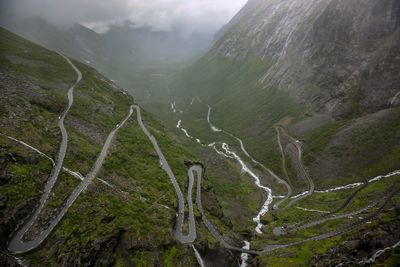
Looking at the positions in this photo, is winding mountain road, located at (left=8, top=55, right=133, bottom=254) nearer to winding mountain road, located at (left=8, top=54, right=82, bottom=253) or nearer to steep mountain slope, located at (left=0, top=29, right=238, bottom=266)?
winding mountain road, located at (left=8, top=54, right=82, bottom=253)

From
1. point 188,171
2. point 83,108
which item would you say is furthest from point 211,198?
point 83,108

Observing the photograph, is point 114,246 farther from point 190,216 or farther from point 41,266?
point 190,216

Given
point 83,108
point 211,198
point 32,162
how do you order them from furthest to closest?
1. point 83,108
2. point 211,198
3. point 32,162

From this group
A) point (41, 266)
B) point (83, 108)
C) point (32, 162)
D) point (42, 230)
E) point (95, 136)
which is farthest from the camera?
point (83, 108)

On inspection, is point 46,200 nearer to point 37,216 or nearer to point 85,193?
point 37,216

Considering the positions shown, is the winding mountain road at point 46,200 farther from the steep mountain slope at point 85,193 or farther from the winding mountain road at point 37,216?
the steep mountain slope at point 85,193

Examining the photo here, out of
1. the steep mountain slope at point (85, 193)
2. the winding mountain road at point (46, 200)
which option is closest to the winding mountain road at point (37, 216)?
the winding mountain road at point (46, 200)

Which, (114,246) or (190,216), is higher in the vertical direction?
(114,246)

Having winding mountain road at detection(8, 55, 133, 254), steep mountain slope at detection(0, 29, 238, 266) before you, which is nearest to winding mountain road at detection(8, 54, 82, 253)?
winding mountain road at detection(8, 55, 133, 254)
